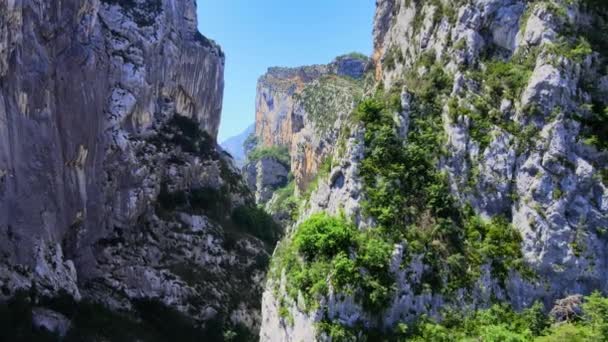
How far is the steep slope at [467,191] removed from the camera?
26.8m

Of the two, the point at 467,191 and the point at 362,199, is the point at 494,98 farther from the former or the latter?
the point at 362,199

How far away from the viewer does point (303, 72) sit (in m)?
163

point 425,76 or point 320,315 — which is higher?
point 425,76

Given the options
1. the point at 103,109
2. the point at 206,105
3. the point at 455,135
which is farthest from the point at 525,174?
the point at 206,105

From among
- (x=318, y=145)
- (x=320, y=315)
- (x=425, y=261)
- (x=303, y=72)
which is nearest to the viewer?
(x=320, y=315)

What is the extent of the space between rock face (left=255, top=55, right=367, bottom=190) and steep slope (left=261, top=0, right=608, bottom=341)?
38884 millimetres

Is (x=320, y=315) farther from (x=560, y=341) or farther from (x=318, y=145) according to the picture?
(x=318, y=145)

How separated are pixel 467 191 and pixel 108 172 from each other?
35164 mm

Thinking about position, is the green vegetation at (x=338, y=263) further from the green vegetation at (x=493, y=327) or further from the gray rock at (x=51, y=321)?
the gray rock at (x=51, y=321)

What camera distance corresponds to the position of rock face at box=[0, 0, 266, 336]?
38031 mm

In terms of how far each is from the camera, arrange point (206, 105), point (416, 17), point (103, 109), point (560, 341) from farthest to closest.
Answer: point (206, 105)
point (103, 109)
point (416, 17)
point (560, 341)

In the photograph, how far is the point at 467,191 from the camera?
99.8ft

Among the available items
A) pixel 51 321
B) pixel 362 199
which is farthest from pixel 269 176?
pixel 362 199

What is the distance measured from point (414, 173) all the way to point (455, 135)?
12.7 feet
